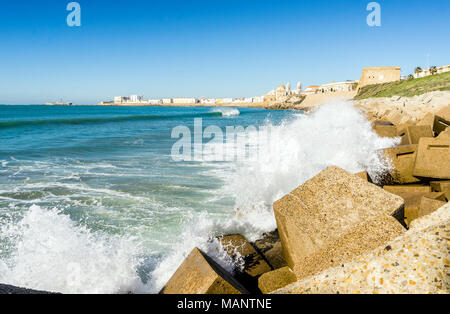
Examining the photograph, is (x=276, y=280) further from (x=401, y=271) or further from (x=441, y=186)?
(x=441, y=186)

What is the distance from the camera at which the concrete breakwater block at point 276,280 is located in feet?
9.11

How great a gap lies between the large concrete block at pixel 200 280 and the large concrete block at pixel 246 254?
1029 mm

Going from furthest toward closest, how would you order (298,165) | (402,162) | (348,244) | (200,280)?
1. (298,165)
2. (402,162)
3. (348,244)
4. (200,280)

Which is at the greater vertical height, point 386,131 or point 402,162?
point 386,131

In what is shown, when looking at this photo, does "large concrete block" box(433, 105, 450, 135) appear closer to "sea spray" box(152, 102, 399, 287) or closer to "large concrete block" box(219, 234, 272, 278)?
"sea spray" box(152, 102, 399, 287)

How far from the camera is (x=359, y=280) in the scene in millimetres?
1585

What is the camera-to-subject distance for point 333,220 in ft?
9.57

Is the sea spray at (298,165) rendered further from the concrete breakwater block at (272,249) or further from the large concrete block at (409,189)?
the large concrete block at (409,189)

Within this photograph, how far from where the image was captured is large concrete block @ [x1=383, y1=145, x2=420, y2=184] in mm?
4876

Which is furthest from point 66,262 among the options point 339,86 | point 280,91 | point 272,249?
point 280,91

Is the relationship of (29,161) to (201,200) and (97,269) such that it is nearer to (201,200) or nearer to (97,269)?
(201,200)

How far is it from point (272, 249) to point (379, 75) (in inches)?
2497

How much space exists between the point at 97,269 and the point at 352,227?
9.68 ft
